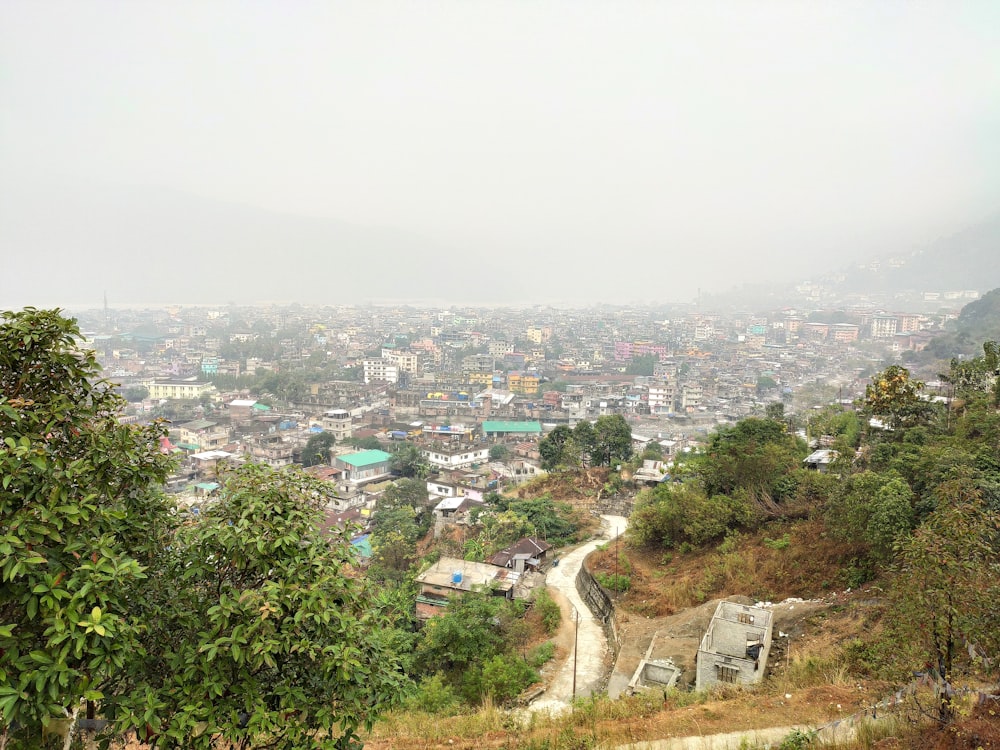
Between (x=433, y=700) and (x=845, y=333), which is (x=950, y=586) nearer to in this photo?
(x=433, y=700)

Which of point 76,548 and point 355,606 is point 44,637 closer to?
point 76,548

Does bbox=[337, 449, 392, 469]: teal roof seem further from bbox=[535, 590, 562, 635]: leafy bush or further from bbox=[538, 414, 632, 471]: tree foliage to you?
bbox=[535, 590, 562, 635]: leafy bush

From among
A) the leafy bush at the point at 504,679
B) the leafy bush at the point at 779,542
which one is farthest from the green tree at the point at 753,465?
the leafy bush at the point at 504,679

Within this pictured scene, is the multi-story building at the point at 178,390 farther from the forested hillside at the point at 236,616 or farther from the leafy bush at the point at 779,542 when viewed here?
the forested hillside at the point at 236,616

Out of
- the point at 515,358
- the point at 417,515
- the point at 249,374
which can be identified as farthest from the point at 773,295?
the point at 417,515

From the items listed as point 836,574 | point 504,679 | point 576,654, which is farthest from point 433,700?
point 836,574
